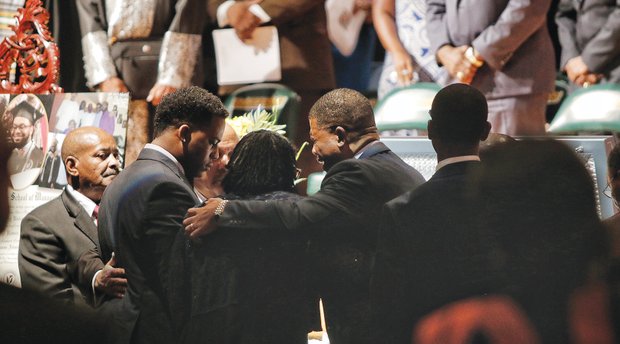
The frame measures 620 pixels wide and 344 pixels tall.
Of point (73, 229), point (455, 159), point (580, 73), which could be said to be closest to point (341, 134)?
point (455, 159)

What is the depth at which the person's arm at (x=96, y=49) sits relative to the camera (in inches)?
156

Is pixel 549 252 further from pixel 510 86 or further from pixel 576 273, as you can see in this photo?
pixel 510 86

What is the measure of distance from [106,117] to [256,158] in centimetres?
78

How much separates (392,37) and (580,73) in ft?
2.33

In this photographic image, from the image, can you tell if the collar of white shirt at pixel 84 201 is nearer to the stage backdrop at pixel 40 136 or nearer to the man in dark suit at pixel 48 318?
the stage backdrop at pixel 40 136

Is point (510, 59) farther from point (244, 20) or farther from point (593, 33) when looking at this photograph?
point (244, 20)

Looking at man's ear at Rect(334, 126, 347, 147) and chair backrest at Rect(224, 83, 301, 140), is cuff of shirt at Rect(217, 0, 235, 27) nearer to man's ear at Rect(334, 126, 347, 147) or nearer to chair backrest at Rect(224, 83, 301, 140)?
chair backrest at Rect(224, 83, 301, 140)

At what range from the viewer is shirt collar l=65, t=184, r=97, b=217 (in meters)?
3.46

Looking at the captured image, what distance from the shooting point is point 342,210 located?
10.00 ft

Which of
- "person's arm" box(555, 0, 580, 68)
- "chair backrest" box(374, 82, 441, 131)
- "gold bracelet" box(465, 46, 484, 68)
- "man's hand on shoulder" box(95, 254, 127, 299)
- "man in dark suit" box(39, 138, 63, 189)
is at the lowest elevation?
"man's hand on shoulder" box(95, 254, 127, 299)

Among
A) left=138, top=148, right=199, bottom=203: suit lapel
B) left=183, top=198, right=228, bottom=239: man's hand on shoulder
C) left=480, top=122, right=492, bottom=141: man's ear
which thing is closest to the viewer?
left=480, top=122, right=492, bottom=141: man's ear

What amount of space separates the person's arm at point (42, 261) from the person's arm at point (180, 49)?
69cm

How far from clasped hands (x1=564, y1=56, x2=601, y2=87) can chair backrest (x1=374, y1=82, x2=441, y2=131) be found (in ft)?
1.50

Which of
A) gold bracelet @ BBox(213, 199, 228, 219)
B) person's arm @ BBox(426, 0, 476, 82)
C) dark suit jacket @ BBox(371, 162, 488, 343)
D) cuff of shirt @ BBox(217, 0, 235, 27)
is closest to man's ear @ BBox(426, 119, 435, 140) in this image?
dark suit jacket @ BBox(371, 162, 488, 343)
